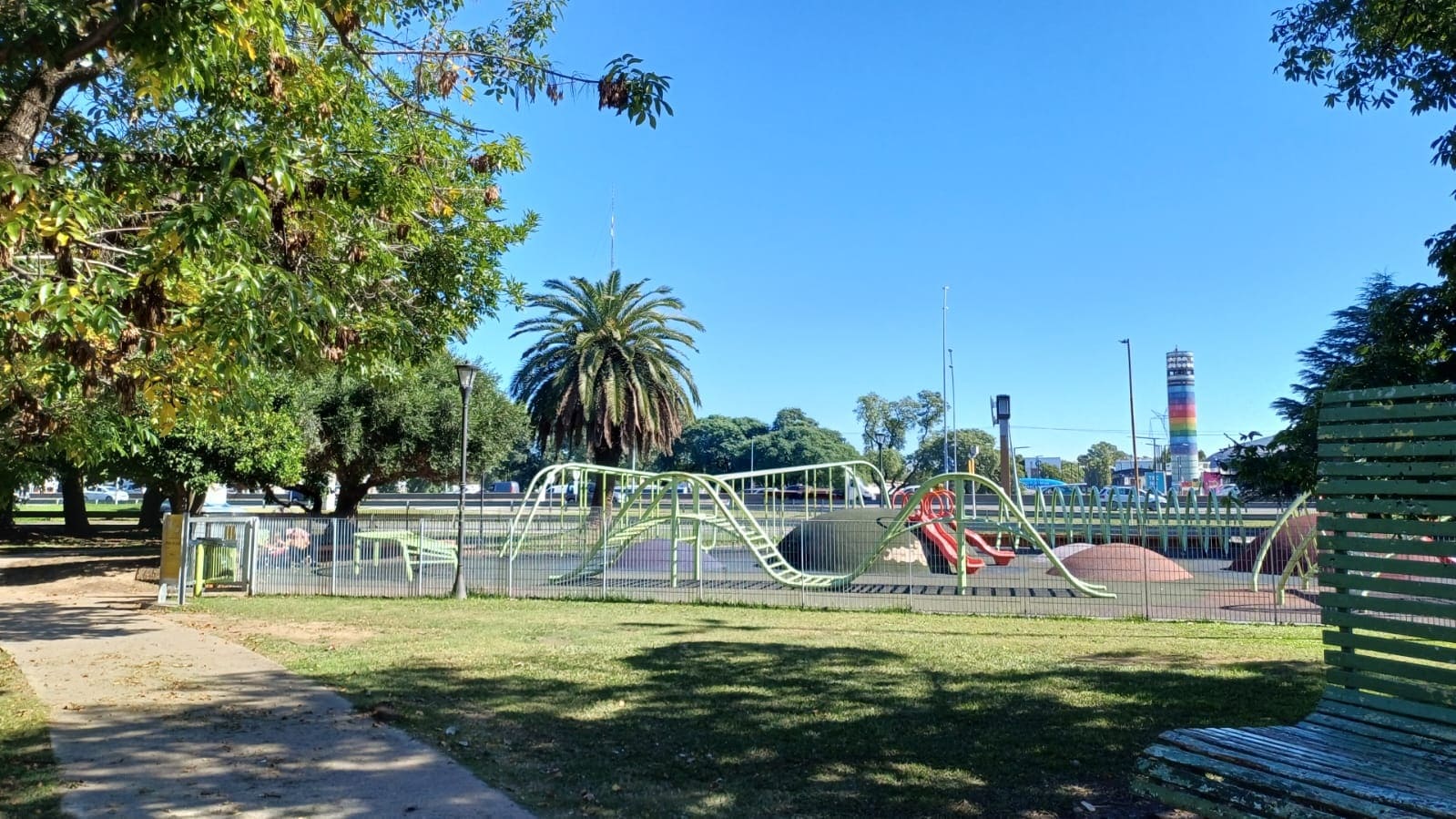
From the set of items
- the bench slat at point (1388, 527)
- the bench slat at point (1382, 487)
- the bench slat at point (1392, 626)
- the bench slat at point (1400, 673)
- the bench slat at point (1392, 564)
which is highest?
the bench slat at point (1382, 487)

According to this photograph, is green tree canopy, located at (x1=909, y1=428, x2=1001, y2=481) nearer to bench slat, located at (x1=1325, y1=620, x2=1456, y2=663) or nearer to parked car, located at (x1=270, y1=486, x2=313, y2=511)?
parked car, located at (x1=270, y1=486, x2=313, y2=511)

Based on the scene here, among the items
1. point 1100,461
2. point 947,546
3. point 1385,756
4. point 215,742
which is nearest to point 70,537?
point 947,546

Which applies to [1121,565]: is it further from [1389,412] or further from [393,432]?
[393,432]

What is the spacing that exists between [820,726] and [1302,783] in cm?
361

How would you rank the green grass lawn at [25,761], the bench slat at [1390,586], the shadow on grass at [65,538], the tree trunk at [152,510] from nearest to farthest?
the bench slat at [1390,586]
the green grass lawn at [25,761]
the shadow on grass at [65,538]
the tree trunk at [152,510]

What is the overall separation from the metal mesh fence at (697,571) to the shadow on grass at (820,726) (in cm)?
506

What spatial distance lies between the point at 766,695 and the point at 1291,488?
4.20m

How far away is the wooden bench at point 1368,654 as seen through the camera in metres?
3.86

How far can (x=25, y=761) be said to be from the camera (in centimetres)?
603

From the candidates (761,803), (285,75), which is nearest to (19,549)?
(285,75)

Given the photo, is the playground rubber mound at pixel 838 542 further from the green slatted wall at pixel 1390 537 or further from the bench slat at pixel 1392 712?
the bench slat at pixel 1392 712

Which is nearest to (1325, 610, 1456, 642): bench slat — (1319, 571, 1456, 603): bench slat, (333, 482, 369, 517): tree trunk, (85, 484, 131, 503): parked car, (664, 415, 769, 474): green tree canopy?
(1319, 571, 1456, 603): bench slat

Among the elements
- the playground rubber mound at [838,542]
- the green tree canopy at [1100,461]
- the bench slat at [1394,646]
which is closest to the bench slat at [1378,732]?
the bench slat at [1394,646]

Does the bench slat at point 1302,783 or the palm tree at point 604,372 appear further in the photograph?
the palm tree at point 604,372
